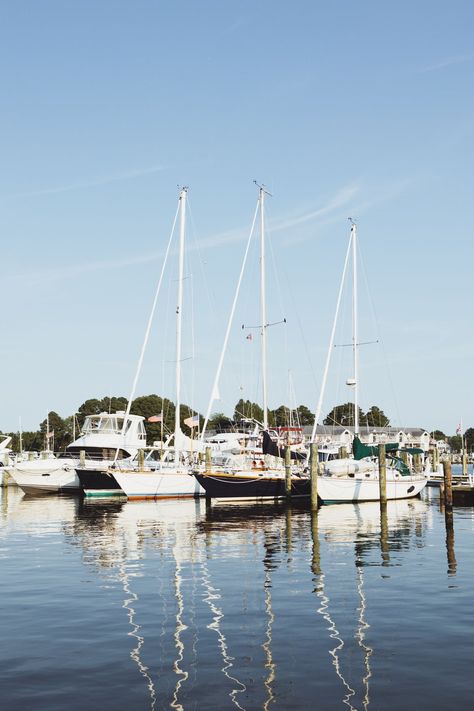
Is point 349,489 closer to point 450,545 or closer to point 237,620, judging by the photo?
point 450,545

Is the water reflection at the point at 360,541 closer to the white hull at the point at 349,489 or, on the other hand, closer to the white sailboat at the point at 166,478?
the white hull at the point at 349,489

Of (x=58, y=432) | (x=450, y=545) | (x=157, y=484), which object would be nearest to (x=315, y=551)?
(x=450, y=545)

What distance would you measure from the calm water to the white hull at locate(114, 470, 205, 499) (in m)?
18.7

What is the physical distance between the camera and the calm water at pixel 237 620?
1134 cm

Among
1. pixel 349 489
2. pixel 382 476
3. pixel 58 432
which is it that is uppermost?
pixel 58 432

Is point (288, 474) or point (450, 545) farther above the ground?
point (288, 474)

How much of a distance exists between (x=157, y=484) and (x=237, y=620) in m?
36.1

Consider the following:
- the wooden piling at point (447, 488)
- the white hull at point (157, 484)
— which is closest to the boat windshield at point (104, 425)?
the white hull at point (157, 484)

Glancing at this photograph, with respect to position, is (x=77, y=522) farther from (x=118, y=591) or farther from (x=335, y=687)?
(x=335, y=687)

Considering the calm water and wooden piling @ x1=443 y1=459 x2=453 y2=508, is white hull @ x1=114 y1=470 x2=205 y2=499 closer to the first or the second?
the calm water

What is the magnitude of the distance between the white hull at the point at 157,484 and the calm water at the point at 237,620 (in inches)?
736

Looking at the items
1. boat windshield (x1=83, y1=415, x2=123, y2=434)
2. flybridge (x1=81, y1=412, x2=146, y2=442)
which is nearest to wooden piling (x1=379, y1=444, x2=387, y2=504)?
flybridge (x1=81, y1=412, x2=146, y2=442)

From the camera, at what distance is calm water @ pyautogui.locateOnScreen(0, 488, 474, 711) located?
11.3 m

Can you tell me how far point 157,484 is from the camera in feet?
169
